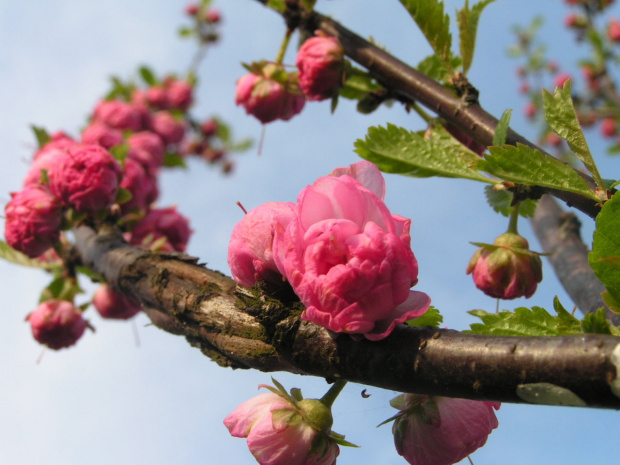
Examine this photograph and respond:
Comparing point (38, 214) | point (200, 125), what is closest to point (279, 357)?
point (38, 214)

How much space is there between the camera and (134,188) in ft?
6.87

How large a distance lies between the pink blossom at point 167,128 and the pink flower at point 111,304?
1.75 metres

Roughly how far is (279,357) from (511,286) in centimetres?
61

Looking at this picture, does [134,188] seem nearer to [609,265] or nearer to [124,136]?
[124,136]

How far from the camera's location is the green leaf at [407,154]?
115cm

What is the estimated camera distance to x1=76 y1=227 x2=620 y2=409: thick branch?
0.61 metres

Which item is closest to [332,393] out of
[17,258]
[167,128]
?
[17,258]

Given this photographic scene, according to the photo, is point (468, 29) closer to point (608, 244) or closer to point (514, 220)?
point (514, 220)

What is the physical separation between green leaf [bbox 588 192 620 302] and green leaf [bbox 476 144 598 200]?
0.17 meters

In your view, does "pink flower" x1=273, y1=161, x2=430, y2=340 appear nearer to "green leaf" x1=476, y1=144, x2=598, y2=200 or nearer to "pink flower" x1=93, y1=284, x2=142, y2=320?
"green leaf" x1=476, y1=144, x2=598, y2=200

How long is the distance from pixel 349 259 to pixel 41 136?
228 cm

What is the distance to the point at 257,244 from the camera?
85cm

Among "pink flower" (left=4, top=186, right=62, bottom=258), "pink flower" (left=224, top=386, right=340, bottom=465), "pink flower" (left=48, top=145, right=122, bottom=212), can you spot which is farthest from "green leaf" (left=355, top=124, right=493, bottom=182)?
"pink flower" (left=4, top=186, right=62, bottom=258)

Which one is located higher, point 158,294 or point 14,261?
point 14,261
